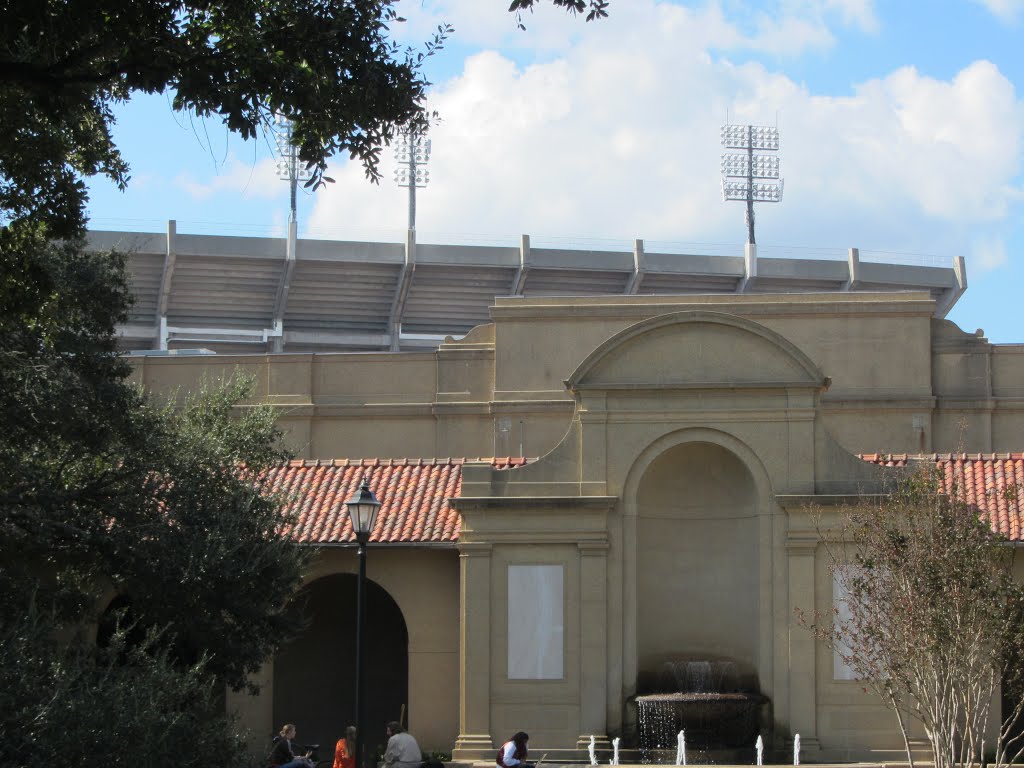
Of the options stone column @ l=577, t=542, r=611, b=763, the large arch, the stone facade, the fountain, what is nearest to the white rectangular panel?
the stone facade

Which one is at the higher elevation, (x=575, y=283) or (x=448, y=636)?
(x=575, y=283)

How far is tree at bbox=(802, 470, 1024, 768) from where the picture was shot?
20.2 metres

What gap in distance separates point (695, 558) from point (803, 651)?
290 cm

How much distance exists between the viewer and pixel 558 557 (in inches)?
1072

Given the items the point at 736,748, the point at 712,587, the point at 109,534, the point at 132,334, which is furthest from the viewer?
the point at 132,334

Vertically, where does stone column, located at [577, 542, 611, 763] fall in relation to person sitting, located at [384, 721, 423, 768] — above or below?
above

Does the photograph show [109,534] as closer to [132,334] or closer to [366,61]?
[366,61]

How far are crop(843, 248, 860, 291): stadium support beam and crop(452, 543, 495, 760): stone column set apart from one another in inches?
1233

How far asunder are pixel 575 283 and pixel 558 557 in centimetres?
2779

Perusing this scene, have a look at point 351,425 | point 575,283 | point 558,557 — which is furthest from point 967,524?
point 575,283

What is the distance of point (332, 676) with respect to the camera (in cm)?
3341

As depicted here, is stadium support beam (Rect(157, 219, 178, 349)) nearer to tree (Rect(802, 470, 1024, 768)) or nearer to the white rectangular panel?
the white rectangular panel

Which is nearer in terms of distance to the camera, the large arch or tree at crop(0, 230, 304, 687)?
tree at crop(0, 230, 304, 687)

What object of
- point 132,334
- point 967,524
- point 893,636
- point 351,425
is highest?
point 132,334
